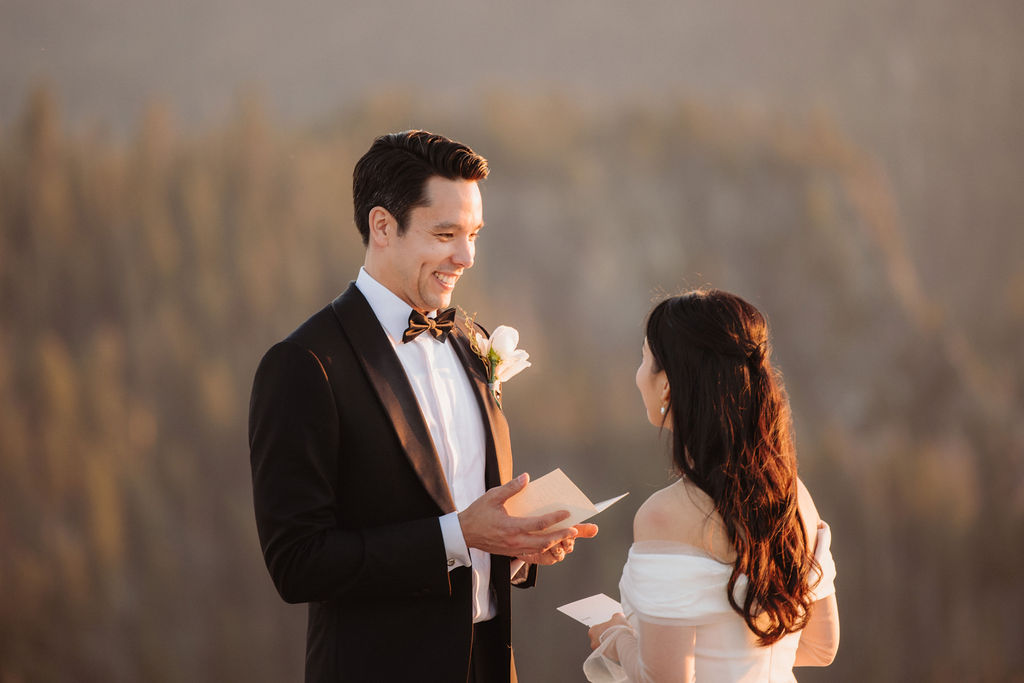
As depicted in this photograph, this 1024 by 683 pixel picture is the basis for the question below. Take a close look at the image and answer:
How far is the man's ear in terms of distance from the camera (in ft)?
6.27

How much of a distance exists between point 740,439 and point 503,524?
49 cm

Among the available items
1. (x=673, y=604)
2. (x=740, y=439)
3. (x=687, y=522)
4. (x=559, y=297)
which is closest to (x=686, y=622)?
(x=673, y=604)

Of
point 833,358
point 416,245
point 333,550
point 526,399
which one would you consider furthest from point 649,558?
point 833,358

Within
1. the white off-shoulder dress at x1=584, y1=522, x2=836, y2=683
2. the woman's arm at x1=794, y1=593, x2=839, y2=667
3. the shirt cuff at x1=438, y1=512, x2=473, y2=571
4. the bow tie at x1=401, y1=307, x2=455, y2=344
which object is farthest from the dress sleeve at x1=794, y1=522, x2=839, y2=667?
the bow tie at x1=401, y1=307, x2=455, y2=344

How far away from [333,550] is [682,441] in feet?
2.27

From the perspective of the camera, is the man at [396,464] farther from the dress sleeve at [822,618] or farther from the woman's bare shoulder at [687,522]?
the dress sleeve at [822,618]

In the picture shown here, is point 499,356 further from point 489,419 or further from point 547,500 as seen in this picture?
point 547,500

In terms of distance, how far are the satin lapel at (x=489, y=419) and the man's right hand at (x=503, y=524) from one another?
0.25m

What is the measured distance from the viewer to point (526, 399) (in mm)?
3586

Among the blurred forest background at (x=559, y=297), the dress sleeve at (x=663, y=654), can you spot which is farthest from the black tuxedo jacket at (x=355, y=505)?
the blurred forest background at (x=559, y=297)

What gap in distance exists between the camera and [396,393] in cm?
175

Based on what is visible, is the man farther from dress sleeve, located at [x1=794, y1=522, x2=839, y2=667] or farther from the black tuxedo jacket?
dress sleeve, located at [x1=794, y1=522, x2=839, y2=667]

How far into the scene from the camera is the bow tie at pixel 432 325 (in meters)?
1.88

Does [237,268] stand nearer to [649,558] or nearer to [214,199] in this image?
[214,199]
